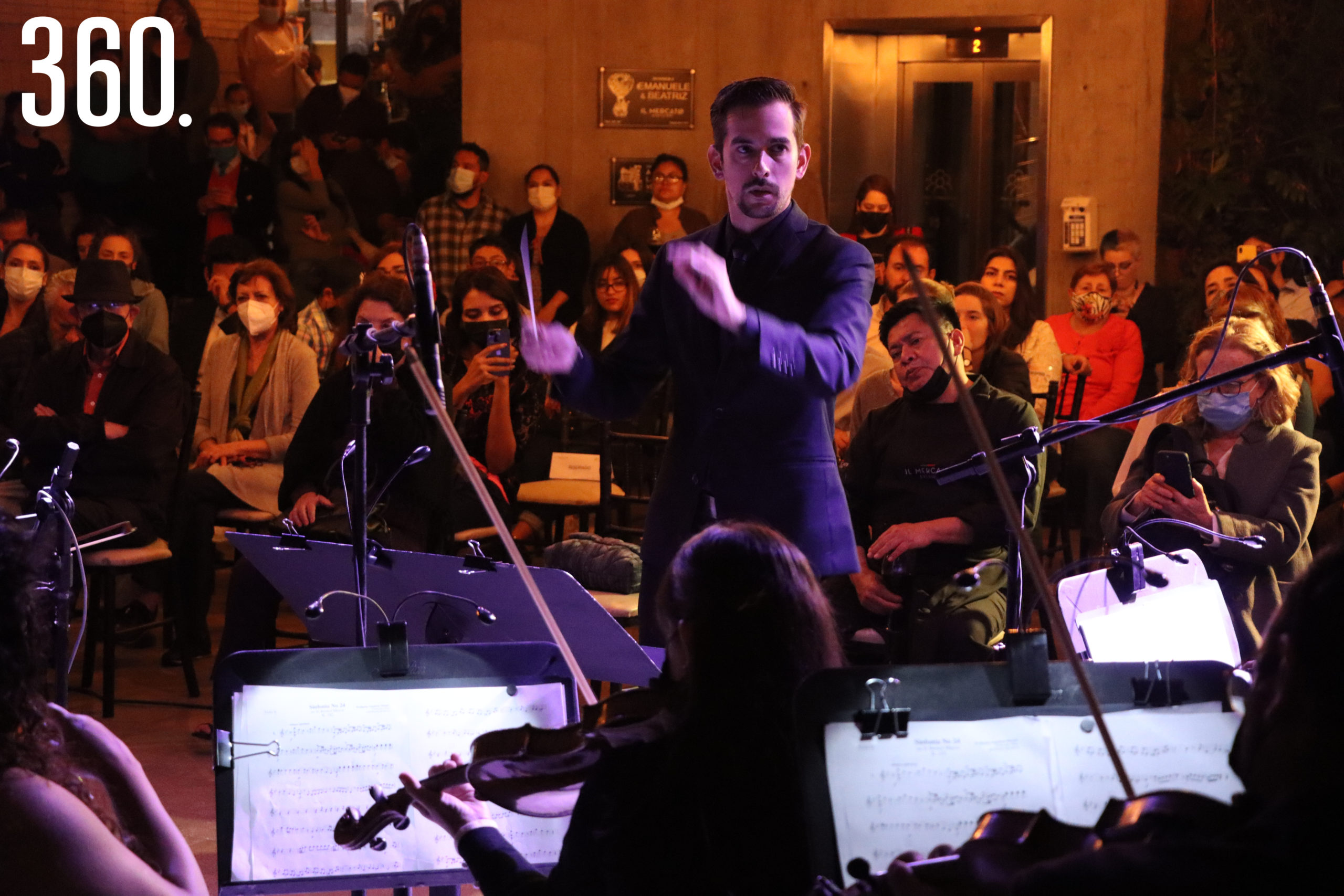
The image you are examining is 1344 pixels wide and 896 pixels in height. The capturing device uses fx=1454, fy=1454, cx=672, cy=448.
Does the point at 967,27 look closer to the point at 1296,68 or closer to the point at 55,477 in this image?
the point at 1296,68

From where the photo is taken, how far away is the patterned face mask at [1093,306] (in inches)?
232

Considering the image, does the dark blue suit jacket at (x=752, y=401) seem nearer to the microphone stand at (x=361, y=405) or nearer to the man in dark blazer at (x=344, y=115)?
the microphone stand at (x=361, y=405)

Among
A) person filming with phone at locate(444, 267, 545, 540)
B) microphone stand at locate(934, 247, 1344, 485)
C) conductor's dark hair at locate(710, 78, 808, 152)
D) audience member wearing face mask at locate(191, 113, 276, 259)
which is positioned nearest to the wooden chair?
person filming with phone at locate(444, 267, 545, 540)

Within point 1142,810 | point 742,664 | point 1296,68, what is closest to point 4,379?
point 742,664

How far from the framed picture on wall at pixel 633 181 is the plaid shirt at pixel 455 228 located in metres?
0.74

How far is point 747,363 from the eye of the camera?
1834 millimetres

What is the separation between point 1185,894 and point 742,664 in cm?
56

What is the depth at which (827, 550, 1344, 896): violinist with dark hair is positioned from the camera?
0.96 meters

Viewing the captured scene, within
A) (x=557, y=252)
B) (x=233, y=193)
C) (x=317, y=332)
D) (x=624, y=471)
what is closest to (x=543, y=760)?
(x=624, y=471)

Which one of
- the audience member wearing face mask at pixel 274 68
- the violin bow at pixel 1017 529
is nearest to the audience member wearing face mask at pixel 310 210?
the audience member wearing face mask at pixel 274 68

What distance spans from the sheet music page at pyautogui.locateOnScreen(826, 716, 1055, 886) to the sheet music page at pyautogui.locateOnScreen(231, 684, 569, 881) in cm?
54

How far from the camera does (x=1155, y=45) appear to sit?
24.6 ft

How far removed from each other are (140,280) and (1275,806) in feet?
20.6

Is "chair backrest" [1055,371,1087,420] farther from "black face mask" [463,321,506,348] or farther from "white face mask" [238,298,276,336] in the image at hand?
"white face mask" [238,298,276,336]
